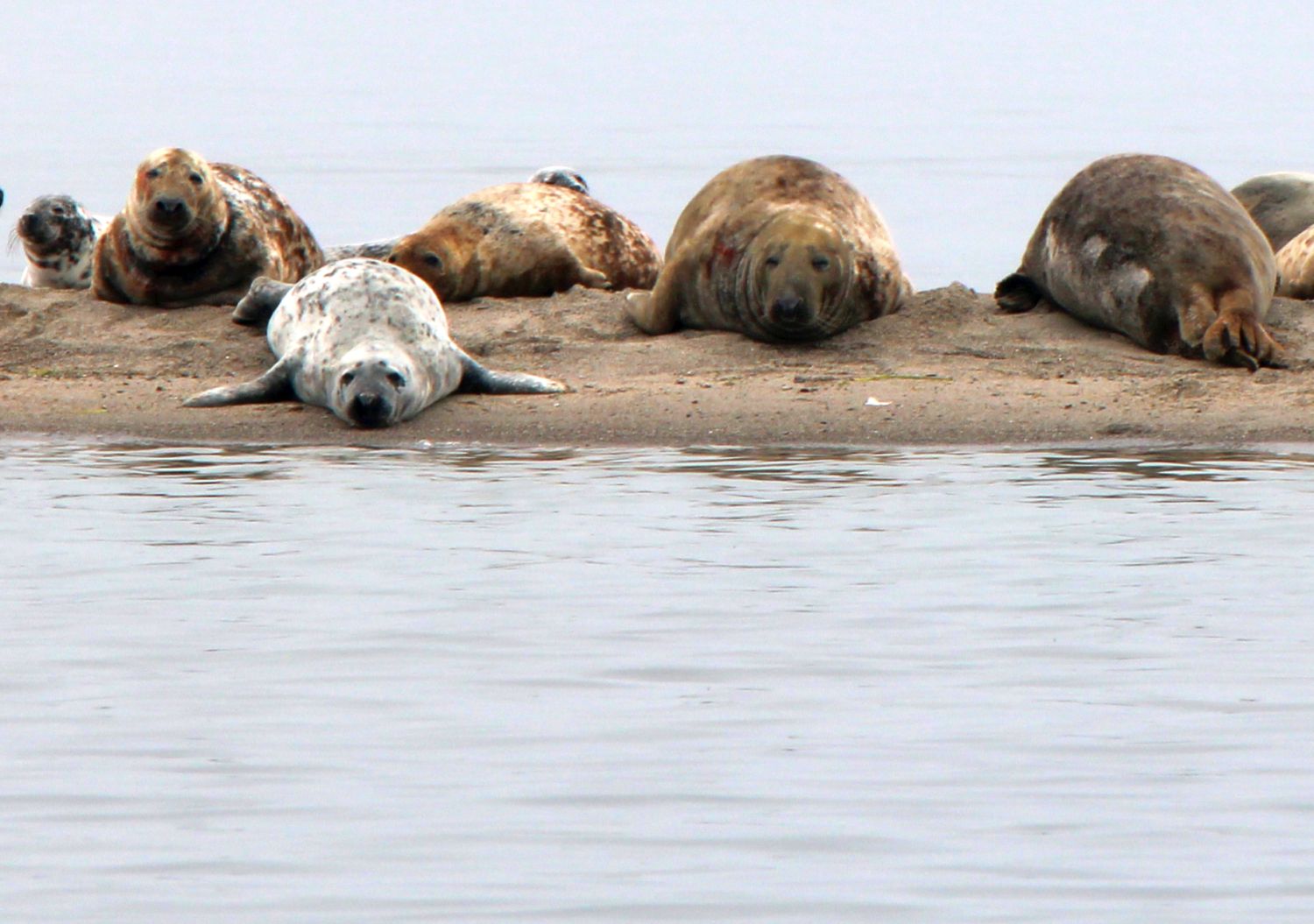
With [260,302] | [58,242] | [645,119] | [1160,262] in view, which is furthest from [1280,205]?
[645,119]

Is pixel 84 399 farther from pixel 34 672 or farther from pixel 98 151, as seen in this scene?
pixel 98 151

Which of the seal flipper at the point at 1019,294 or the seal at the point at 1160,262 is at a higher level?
the seal at the point at 1160,262

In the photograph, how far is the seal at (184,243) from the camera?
11750 millimetres

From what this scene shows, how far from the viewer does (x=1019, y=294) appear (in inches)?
466

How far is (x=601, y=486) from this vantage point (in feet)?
28.6

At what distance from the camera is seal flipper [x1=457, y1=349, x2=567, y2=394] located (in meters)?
10.4

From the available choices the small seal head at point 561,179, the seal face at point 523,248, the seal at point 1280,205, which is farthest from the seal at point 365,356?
the seal at point 1280,205

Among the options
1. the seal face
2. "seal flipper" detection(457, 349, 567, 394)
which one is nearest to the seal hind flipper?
the seal face

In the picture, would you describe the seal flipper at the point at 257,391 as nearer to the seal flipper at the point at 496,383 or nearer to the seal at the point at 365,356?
the seal at the point at 365,356

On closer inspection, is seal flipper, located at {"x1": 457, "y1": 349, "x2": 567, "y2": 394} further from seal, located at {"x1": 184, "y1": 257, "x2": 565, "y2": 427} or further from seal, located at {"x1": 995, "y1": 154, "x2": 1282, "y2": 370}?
seal, located at {"x1": 995, "y1": 154, "x2": 1282, "y2": 370}

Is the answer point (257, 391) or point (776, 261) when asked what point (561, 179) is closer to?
point (776, 261)

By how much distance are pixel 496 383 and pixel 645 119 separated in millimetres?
42233

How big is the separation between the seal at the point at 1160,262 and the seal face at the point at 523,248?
2090 millimetres

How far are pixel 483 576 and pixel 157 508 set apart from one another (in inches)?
62.6
